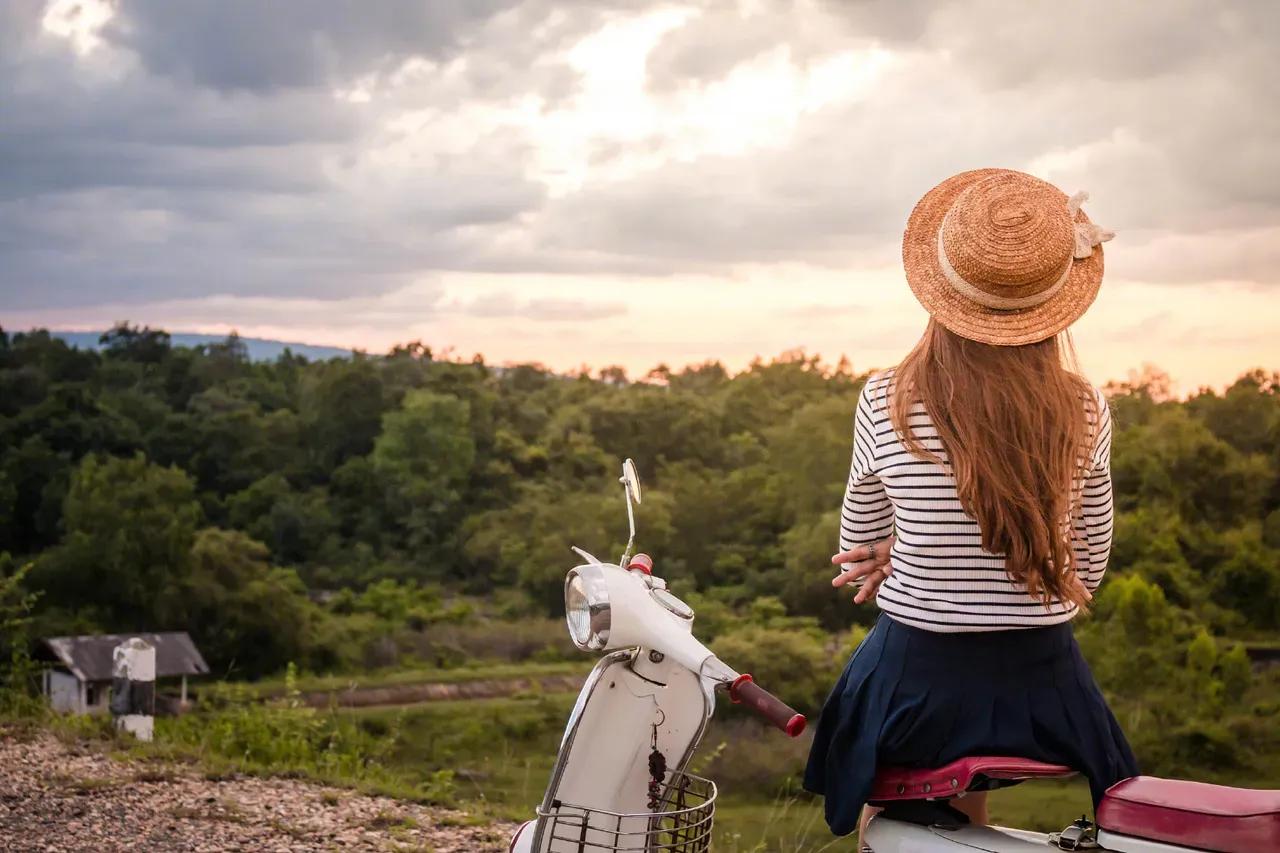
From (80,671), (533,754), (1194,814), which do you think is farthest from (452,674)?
(1194,814)

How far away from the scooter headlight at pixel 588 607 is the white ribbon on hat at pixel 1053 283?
58 cm

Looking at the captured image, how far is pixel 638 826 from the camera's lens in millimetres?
1723

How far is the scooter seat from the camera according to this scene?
151cm

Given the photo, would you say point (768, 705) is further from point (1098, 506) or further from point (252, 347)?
point (252, 347)

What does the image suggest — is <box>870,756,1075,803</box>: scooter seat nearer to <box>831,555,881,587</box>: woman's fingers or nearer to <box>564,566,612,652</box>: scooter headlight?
<box>831,555,881,587</box>: woman's fingers

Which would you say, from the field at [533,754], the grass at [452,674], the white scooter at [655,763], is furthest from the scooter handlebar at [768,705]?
the grass at [452,674]

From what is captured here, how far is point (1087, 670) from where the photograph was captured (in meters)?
1.65

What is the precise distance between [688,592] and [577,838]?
677 inches

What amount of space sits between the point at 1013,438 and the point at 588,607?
1.85 feet

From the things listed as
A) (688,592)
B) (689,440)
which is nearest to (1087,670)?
(688,592)

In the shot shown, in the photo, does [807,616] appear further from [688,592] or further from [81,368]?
[81,368]

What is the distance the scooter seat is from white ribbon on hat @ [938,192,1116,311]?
0.55 meters

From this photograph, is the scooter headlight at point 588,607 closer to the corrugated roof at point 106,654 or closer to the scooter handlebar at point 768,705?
the scooter handlebar at point 768,705

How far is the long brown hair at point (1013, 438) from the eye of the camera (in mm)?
1516
